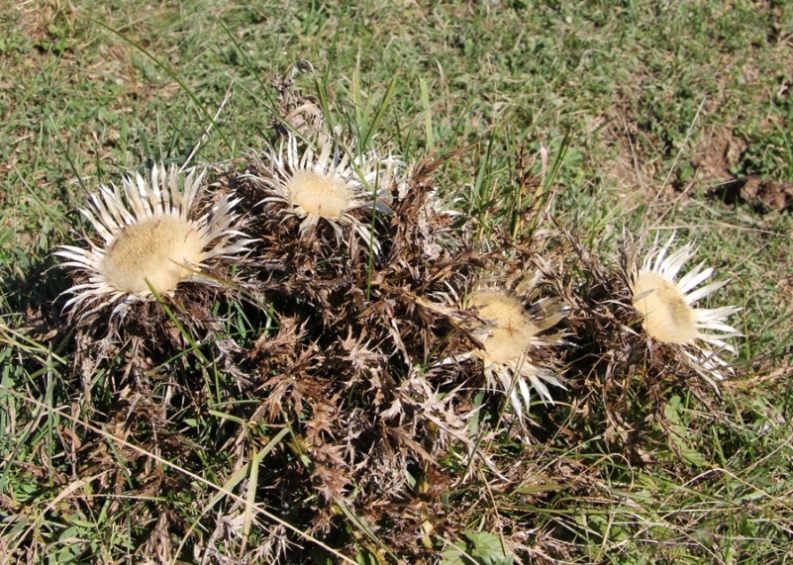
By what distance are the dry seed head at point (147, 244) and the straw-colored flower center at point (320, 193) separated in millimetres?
187

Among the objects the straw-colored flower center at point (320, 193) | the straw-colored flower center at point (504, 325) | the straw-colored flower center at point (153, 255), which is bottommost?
the straw-colored flower center at point (153, 255)

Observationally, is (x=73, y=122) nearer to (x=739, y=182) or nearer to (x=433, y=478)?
(x=433, y=478)

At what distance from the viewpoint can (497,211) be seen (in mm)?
2471

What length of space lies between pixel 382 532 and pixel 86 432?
2.76 ft

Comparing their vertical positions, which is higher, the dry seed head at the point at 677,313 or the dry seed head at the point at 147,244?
the dry seed head at the point at 677,313

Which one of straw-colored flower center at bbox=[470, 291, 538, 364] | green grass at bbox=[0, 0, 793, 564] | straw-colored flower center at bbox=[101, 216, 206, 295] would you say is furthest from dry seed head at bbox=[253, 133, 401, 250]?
straw-colored flower center at bbox=[470, 291, 538, 364]

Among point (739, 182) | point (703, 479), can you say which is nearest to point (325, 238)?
point (703, 479)

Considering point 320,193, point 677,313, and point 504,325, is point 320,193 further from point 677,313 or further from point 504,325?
point 677,313

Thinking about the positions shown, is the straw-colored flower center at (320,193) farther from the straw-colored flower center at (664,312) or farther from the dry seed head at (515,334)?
the straw-colored flower center at (664,312)

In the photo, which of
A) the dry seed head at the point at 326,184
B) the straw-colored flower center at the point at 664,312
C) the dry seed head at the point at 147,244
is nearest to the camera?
the dry seed head at the point at 147,244

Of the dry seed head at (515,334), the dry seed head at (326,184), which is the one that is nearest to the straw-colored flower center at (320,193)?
the dry seed head at (326,184)

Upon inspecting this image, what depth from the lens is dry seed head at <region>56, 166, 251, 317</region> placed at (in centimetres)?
197

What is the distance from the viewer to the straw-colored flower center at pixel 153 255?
1.97m

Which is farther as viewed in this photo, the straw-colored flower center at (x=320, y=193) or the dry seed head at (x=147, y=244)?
the straw-colored flower center at (x=320, y=193)
